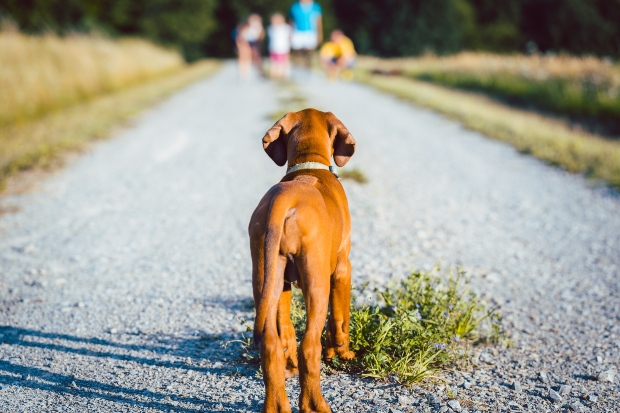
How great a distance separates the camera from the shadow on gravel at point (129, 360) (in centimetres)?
256

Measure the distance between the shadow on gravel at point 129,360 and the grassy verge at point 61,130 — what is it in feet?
12.7

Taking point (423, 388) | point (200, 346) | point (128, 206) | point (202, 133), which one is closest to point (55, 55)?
point (202, 133)

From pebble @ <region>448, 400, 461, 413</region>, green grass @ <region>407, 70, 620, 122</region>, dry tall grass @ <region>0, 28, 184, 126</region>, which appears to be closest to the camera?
pebble @ <region>448, 400, 461, 413</region>

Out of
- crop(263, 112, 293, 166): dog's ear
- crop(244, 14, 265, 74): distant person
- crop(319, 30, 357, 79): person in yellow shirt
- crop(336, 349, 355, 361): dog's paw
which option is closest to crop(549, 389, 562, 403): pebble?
crop(336, 349, 355, 361): dog's paw

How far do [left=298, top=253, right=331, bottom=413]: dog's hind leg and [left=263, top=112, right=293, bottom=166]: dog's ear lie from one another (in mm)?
737

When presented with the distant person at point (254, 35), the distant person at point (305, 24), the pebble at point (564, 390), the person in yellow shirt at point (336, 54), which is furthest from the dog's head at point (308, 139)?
the distant person at point (254, 35)

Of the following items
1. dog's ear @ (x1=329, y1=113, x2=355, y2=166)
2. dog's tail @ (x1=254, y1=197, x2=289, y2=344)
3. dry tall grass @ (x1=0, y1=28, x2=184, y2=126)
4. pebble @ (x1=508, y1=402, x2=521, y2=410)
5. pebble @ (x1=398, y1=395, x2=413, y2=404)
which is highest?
dry tall grass @ (x1=0, y1=28, x2=184, y2=126)

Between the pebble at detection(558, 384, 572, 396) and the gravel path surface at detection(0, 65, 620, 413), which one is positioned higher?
the gravel path surface at detection(0, 65, 620, 413)

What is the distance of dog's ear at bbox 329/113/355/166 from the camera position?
2.86m

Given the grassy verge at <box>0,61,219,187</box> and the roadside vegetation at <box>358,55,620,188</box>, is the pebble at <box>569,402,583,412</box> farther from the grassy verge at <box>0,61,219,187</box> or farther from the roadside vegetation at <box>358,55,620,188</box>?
the grassy verge at <box>0,61,219,187</box>

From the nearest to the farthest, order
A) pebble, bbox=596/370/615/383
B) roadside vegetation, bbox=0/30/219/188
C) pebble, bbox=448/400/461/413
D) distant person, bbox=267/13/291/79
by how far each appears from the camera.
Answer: pebble, bbox=448/400/461/413
pebble, bbox=596/370/615/383
roadside vegetation, bbox=0/30/219/188
distant person, bbox=267/13/291/79

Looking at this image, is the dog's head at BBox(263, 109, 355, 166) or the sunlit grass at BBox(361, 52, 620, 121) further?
the sunlit grass at BBox(361, 52, 620, 121)

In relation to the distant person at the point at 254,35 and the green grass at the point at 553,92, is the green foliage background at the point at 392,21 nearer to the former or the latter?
the distant person at the point at 254,35

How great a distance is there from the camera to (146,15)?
132 feet
